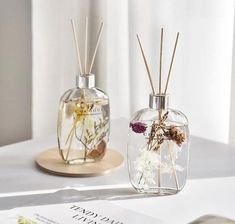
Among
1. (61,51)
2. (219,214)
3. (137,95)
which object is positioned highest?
(61,51)

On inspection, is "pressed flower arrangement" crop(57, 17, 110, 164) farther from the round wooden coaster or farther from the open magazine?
the open magazine

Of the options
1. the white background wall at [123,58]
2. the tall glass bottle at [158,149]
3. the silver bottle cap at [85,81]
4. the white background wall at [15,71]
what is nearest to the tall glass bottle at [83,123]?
the silver bottle cap at [85,81]

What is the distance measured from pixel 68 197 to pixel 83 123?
0.66 ft

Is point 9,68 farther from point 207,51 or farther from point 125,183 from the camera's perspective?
point 125,183

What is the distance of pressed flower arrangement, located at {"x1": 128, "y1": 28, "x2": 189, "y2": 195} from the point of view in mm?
958

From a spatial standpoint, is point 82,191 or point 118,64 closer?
point 82,191

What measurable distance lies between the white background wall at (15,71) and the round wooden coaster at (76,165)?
1.95 feet

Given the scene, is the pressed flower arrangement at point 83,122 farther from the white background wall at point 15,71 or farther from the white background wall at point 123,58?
the white background wall at point 15,71

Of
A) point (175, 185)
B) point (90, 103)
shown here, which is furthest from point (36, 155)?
point (175, 185)

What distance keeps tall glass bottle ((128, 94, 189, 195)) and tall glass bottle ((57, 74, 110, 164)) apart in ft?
0.48

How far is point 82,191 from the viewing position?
39.2 inches

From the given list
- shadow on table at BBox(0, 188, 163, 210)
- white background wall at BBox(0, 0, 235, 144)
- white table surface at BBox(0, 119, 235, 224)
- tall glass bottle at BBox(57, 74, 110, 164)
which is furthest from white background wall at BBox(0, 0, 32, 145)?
shadow on table at BBox(0, 188, 163, 210)

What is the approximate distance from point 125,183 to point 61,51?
773mm

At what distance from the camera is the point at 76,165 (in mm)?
1117
